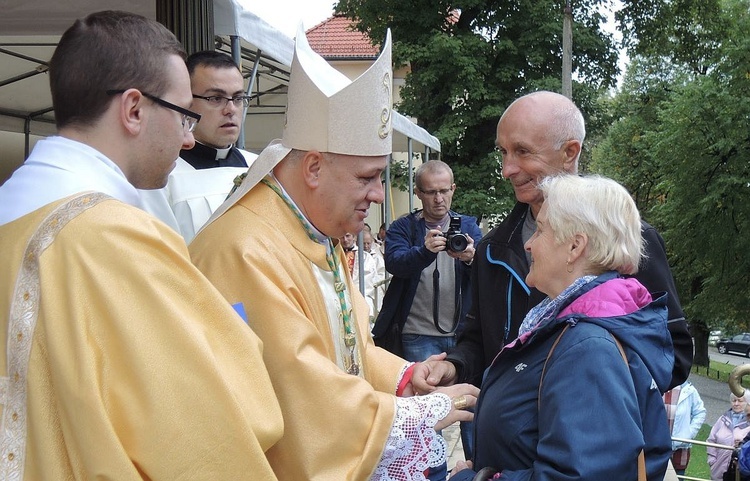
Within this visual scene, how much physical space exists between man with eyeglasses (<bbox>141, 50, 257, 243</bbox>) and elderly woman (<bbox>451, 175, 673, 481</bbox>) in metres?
1.67

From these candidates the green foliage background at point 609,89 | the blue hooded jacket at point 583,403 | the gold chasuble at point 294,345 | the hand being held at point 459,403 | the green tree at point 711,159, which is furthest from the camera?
the green tree at point 711,159

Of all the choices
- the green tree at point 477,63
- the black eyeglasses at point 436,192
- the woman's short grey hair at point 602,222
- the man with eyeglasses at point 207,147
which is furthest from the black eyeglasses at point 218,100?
the green tree at point 477,63

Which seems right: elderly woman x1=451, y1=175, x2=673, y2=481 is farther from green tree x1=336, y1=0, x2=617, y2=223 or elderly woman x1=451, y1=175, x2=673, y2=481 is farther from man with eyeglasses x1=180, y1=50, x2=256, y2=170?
green tree x1=336, y1=0, x2=617, y2=223

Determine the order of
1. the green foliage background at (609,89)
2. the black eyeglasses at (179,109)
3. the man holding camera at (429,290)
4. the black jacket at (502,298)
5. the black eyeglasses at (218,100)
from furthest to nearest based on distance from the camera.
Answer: the green foliage background at (609,89)
the man holding camera at (429,290)
the black eyeglasses at (218,100)
the black jacket at (502,298)
the black eyeglasses at (179,109)

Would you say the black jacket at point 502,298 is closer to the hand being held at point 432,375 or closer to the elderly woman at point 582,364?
the hand being held at point 432,375

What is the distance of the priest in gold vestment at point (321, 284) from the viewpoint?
221cm

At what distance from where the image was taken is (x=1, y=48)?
680cm

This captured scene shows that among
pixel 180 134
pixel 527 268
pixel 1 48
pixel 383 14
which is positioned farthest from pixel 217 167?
pixel 383 14

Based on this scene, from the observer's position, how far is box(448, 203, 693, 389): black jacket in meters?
2.79

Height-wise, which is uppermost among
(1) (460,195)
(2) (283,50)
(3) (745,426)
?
(2) (283,50)

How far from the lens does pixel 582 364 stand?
2.02 metres

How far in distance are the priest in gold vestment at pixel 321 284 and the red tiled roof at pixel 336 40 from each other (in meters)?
24.7

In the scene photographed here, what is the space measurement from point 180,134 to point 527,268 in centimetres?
150

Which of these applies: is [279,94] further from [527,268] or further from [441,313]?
[527,268]
